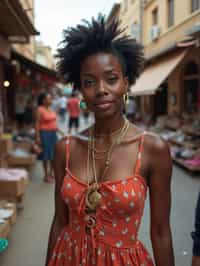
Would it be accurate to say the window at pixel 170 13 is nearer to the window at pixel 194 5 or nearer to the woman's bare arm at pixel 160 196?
the window at pixel 194 5

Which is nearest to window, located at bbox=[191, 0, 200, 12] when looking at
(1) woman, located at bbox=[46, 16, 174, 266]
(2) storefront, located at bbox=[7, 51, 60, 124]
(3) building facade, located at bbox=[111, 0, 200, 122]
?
(3) building facade, located at bbox=[111, 0, 200, 122]

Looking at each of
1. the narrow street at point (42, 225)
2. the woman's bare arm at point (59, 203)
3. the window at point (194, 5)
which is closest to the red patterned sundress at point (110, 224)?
the woman's bare arm at point (59, 203)

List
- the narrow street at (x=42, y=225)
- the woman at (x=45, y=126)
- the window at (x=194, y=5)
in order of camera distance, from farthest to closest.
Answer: the window at (x=194, y=5)
the woman at (x=45, y=126)
the narrow street at (x=42, y=225)

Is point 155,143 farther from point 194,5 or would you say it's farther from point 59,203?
point 194,5

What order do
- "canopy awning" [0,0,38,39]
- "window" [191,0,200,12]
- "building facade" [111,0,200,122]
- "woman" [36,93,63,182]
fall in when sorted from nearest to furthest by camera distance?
"canopy awning" [0,0,38,39]
"woman" [36,93,63,182]
"window" [191,0,200,12]
"building facade" [111,0,200,122]

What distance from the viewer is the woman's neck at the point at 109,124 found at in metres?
1.56

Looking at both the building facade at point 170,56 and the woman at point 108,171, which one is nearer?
the woman at point 108,171

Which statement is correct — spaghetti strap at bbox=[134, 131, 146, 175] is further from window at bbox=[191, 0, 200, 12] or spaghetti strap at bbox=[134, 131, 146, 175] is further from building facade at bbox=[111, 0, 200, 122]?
window at bbox=[191, 0, 200, 12]

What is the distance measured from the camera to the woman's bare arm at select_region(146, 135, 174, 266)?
56.7 inches

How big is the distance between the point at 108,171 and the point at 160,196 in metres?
0.26

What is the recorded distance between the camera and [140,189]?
1.43 meters

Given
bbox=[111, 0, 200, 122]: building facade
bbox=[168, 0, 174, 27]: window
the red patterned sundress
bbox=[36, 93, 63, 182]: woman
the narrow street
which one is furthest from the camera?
bbox=[168, 0, 174, 27]: window

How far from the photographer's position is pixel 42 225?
468cm

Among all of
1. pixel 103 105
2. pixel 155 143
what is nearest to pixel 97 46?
pixel 103 105
